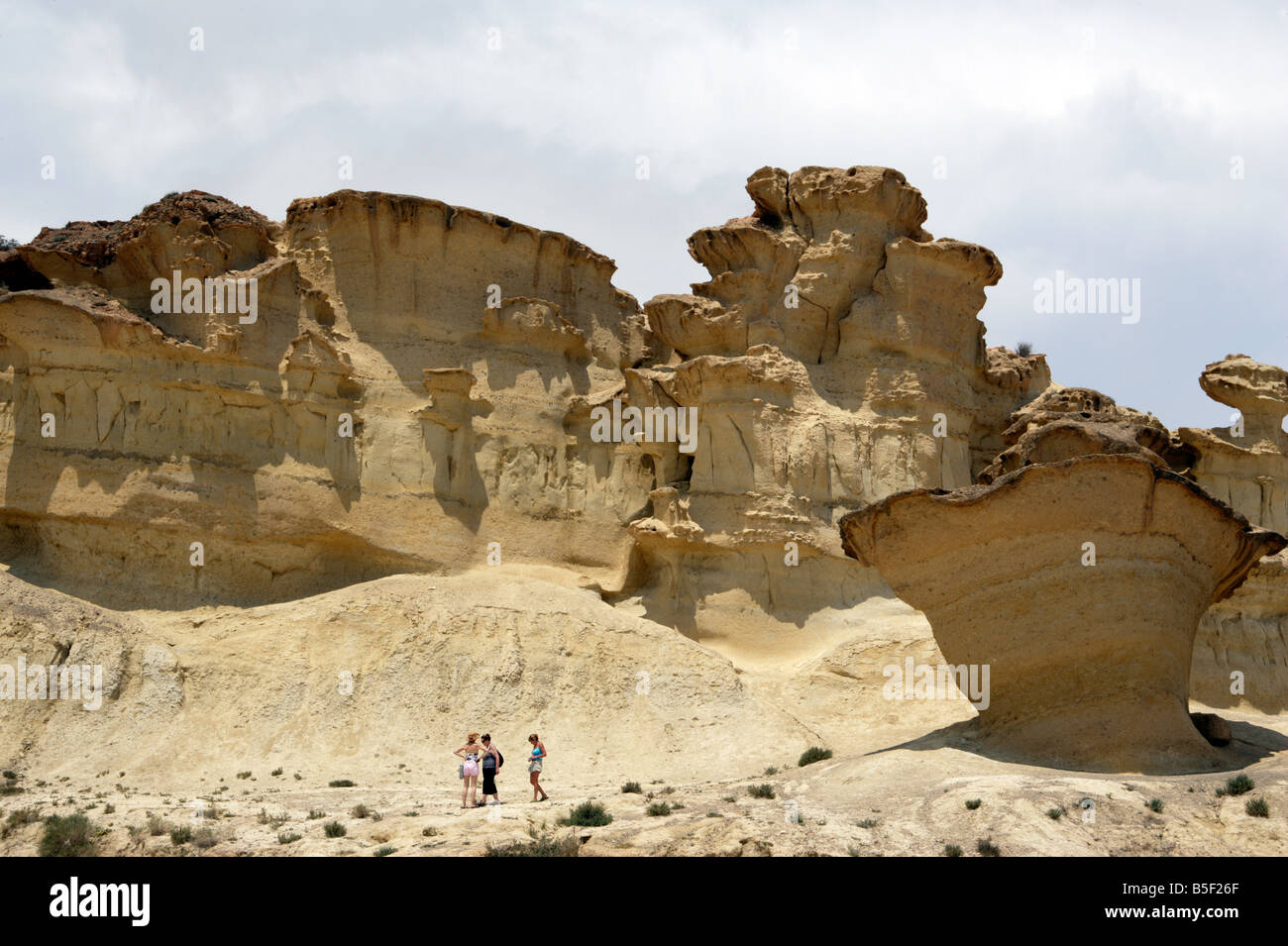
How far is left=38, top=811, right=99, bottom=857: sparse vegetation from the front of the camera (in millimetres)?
16219

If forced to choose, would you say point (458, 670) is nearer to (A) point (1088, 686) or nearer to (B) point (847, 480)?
(B) point (847, 480)

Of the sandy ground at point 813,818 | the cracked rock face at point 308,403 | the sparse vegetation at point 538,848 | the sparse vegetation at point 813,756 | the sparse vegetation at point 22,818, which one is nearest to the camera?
the sparse vegetation at point 538,848

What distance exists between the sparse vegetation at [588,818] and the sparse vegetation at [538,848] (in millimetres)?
1392

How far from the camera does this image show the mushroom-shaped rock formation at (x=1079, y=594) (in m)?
17.7

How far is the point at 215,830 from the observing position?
16.7 meters

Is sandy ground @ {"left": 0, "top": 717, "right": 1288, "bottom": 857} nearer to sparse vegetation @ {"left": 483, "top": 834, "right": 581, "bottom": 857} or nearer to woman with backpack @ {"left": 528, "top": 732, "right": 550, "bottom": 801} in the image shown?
sparse vegetation @ {"left": 483, "top": 834, "right": 581, "bottom": 857}

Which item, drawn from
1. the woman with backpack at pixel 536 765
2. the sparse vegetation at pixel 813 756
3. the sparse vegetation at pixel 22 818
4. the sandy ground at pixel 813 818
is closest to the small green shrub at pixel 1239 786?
the sandy ground at pixel 813 818

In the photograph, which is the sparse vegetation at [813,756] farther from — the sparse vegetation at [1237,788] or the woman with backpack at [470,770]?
the sparse vegetation at [1237,788]

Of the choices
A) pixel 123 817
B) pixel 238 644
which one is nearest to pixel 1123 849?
pixel 123 817

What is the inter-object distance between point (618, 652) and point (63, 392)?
1264 centimetres

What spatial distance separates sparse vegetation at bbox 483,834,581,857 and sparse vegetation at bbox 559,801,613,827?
1392mm

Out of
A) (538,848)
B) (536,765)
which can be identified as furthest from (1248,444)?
(538,848)

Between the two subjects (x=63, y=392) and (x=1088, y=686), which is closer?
(x=1088, y=686)
